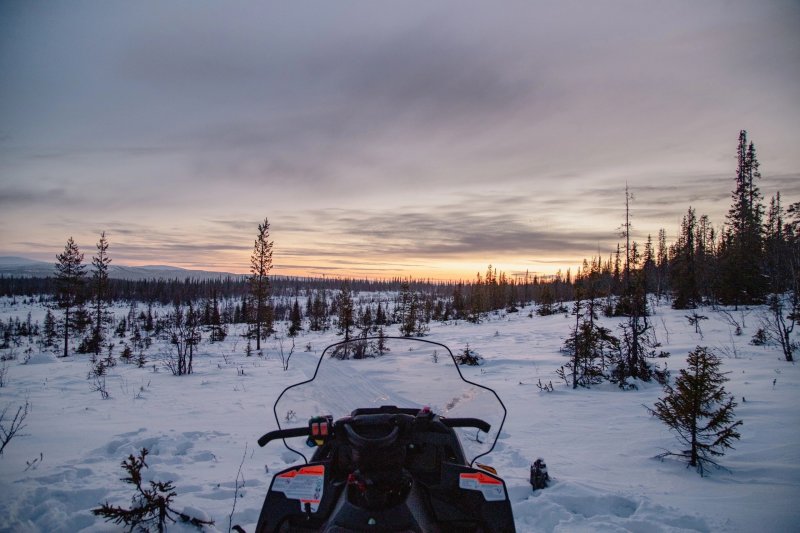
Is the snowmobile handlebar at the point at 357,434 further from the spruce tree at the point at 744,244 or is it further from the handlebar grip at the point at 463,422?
the spruce tree at the point at 744,244

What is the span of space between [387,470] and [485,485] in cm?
59

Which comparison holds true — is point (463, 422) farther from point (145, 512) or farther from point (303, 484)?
point (145, 512)

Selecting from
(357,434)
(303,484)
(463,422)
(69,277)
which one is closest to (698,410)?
(463,422)

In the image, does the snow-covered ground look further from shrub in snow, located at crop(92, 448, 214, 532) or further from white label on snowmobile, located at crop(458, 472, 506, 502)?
white label on snowmobile, located at crop(458, 472, 506, 502)

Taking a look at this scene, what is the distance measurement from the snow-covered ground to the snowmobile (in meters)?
1.98

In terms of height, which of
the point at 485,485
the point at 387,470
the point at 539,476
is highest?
the point at 387,470

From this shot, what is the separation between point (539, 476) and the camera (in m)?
4.27

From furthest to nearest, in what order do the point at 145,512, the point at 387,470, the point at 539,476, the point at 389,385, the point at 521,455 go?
1. the point at 521,455
2. the point at 539,476
3. the point at 145,512
4. the point at 389,385
5. the point at 387,470

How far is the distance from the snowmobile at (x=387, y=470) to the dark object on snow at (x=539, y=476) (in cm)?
233

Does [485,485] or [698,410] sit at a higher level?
[485,485]

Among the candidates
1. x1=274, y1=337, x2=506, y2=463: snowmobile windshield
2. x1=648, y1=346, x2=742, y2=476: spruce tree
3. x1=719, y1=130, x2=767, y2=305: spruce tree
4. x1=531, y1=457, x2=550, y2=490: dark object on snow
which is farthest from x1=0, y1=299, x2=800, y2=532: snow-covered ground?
x1=719, y1=130, x2=767, y2=305: spruce tree

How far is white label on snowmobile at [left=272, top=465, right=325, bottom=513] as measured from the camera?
1.92 metres

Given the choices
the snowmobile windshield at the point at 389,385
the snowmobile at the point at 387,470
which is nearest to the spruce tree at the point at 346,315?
the snowmobile windshield at the point at 389,385

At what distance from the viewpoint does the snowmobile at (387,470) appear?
1755 millimetres
